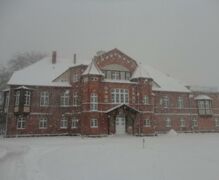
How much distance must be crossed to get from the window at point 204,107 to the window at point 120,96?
429 inches

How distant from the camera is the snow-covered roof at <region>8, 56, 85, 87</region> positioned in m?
24.2

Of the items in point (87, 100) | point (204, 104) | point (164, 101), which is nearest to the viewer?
point (87, 100)

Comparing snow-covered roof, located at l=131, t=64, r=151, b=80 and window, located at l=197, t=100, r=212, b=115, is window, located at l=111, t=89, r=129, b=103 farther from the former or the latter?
window, located at l=197, t=100, r=212, b=115

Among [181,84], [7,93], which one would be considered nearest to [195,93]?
[181,84]

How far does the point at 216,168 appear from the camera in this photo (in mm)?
7723

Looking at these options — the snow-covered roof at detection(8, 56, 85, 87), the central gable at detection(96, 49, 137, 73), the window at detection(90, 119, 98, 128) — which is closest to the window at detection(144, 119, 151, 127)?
the window at detection(90, 119, 98, 128)

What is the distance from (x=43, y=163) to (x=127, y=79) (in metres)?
18.0

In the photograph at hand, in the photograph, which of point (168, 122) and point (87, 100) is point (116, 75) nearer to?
point (87, 100)

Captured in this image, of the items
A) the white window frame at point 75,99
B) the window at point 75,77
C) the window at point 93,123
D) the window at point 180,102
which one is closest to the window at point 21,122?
the white window frame at point 75,99

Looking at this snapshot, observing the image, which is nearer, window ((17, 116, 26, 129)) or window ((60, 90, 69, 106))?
window ((17, 116, 26, 129))

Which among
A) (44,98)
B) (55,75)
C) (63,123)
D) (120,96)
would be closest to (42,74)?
(55,75)

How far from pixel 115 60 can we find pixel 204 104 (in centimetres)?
1288

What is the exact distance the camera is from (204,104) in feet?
97.8

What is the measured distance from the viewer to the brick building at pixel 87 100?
899 inches
